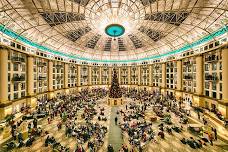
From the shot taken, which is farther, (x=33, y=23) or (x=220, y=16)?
(x=33, y=23)

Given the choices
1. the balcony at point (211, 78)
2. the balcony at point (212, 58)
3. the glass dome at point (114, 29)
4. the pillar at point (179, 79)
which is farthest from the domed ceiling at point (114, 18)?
the balcony at point (211, 78)

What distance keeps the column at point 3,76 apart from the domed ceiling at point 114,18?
5830 millimetres

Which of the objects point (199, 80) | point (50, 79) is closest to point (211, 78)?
point (199, 80)

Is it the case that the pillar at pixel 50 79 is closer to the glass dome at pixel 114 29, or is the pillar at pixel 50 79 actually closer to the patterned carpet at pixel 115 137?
the glass dome at pixel 114 29

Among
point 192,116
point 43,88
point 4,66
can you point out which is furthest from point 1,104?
point 192,116

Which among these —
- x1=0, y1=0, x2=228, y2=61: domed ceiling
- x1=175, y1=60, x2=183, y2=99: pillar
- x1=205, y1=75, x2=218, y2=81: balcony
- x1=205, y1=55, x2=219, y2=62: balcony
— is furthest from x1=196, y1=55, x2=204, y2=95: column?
x1=175, y1=60, x2=183, y2=99: pillar

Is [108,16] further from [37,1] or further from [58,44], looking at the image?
[58,44]

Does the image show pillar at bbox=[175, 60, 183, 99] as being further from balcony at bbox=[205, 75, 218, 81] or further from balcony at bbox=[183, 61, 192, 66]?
balcony at bbox=[205, 75, 218, 81]

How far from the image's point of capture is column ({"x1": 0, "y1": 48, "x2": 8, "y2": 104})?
2302 cm

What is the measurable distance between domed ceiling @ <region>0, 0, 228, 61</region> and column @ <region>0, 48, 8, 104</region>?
19.1 ft

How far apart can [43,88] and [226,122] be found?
43.8 meters

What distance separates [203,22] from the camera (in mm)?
27859

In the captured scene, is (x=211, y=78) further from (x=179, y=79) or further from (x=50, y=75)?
(x=50, y=75)

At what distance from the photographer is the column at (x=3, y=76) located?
2302 cm
